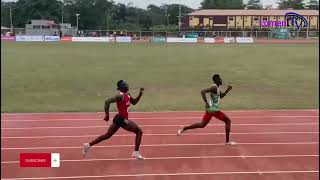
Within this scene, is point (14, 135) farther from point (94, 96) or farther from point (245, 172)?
point (94, 96)

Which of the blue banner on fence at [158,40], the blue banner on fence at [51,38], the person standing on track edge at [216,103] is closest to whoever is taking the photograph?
the person standing on track edge at [216,103]

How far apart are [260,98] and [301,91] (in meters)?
2.64

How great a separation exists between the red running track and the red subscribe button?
114mm

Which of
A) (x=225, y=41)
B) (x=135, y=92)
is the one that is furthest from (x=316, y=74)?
(x=225, y=41)

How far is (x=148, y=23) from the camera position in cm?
5656

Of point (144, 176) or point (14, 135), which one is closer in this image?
point (144, 176)

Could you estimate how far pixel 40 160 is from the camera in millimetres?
8062

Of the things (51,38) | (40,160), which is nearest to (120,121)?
(40,160)

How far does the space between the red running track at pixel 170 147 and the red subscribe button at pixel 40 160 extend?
114 mm

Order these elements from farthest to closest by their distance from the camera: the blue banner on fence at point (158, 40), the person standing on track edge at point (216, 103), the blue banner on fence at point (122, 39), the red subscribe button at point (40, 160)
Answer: the blue banner on fence at point (158, 40) → the blue banner on fence at point (122, 39) → the person standing on track edge at point (216, 103) → the red subscribe button at point (40, 160)

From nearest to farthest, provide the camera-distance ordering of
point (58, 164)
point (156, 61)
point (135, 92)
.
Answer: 1. point (58, 164)
2. point (135, 92)
3. point (156, 61)

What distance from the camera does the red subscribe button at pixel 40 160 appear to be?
791cm

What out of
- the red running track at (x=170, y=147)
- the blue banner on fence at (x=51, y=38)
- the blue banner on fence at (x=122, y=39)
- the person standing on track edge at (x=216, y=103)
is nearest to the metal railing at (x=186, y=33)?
the blue banner on fence at (x=122, y=39)

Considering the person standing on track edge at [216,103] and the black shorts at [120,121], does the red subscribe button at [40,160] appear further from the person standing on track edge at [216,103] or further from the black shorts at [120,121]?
the person standing on track edge at [216,103]
